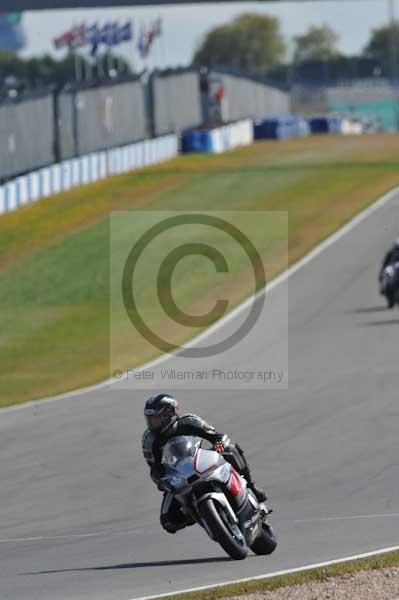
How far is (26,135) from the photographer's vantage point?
169 feet

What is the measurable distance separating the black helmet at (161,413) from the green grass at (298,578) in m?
1.64

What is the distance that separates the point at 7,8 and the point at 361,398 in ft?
32.5

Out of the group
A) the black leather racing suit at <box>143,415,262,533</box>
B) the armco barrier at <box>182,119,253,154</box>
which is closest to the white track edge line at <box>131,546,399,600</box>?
the black leather racing suit at <box>143,415,262,533</box>

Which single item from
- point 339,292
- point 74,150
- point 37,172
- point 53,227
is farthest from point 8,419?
point 74,150

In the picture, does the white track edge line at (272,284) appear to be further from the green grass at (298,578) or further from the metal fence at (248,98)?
the metal fence at (248,98)

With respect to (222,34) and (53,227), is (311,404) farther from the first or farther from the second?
(222,34)

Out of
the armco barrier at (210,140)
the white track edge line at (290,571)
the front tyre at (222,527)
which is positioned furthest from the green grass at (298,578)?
the armco barrier at (210,140)

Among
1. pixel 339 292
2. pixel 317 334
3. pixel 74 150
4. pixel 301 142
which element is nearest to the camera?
pixel 317 334

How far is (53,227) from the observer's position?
147 feet

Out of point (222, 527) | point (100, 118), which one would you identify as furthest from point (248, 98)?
point (222, 527)

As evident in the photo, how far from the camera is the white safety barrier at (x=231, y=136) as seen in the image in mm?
66562

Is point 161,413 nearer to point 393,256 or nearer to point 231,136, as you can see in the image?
point 393,256

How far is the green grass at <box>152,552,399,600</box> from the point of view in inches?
399

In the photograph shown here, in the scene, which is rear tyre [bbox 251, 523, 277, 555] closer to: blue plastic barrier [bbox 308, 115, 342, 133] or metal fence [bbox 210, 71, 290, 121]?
metal fence [bbox 210, 71, 290, 121]
